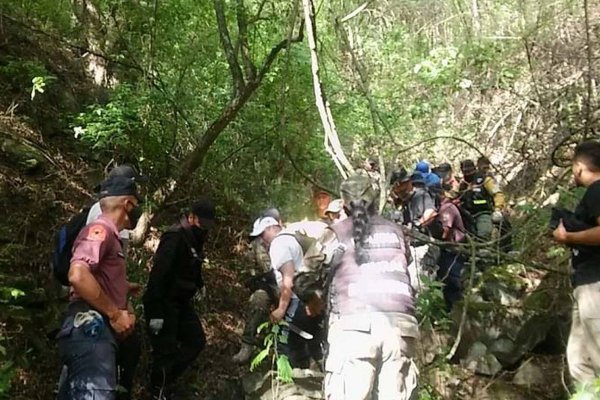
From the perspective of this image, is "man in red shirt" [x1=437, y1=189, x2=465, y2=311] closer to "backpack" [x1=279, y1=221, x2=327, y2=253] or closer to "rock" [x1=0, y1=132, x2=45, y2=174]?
"backpack" [x1=279, y1=221, x2=327, y2=253]

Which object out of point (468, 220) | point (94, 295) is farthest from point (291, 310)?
point (468, 220)

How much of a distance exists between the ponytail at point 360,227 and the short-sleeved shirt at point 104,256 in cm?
138

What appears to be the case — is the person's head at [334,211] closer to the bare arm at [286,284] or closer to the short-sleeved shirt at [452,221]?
the bare arm at [286,284]

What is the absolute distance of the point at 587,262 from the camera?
4090mm

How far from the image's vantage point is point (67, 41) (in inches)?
347

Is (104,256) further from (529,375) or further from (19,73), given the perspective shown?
(19,73)

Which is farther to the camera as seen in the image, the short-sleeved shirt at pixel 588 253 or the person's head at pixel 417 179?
the person's head at pixel 417 179

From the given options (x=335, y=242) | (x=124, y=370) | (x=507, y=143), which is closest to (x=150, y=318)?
(x=124, y=370)

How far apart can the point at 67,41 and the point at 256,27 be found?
2.75 metres

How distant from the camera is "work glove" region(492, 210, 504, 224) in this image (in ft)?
23.8

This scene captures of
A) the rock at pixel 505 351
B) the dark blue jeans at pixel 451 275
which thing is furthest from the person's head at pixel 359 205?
the dark blue jeans at pixel 451 275

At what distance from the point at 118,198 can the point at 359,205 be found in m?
1.43

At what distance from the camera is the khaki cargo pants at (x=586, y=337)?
4.04 metres

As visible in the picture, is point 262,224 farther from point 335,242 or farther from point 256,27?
point 256,27
